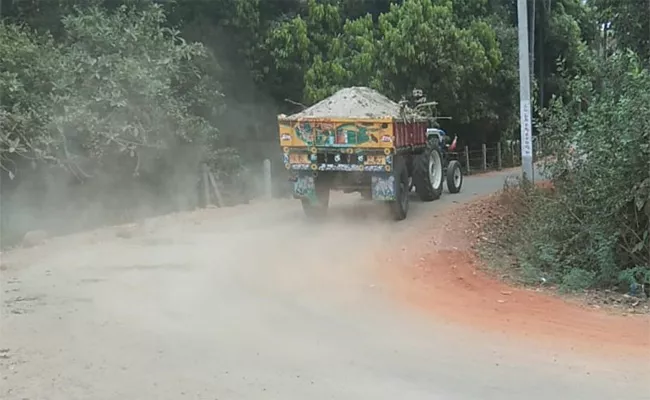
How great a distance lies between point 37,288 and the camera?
8.48 metres

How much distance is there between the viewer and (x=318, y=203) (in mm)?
13586

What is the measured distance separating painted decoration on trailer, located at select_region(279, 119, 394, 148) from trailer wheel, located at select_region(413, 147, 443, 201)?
2.90 meters

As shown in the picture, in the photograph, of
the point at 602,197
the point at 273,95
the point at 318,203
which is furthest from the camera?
the point at 273,95

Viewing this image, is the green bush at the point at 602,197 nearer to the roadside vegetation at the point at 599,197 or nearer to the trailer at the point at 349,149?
the roadside vegetation at the point at 599,197

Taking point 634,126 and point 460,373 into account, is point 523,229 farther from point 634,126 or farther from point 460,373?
point 460,373

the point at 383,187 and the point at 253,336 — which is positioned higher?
the point at 383,187

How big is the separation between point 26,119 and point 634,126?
9.83 meters

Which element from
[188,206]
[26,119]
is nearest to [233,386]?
[26,119]

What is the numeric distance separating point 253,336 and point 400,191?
23.5 ft

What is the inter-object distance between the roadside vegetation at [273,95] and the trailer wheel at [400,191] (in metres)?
2.18

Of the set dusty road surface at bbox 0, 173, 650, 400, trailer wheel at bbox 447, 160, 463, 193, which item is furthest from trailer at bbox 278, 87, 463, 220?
trailer wheel at bbox 447, 160, 463, 193

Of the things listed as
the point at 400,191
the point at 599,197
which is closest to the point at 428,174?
the point at 400,191

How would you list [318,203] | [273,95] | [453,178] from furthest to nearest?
[273,95] → [453,178] → [318,203]

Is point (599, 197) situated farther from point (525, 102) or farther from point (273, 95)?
point (273, 95)
